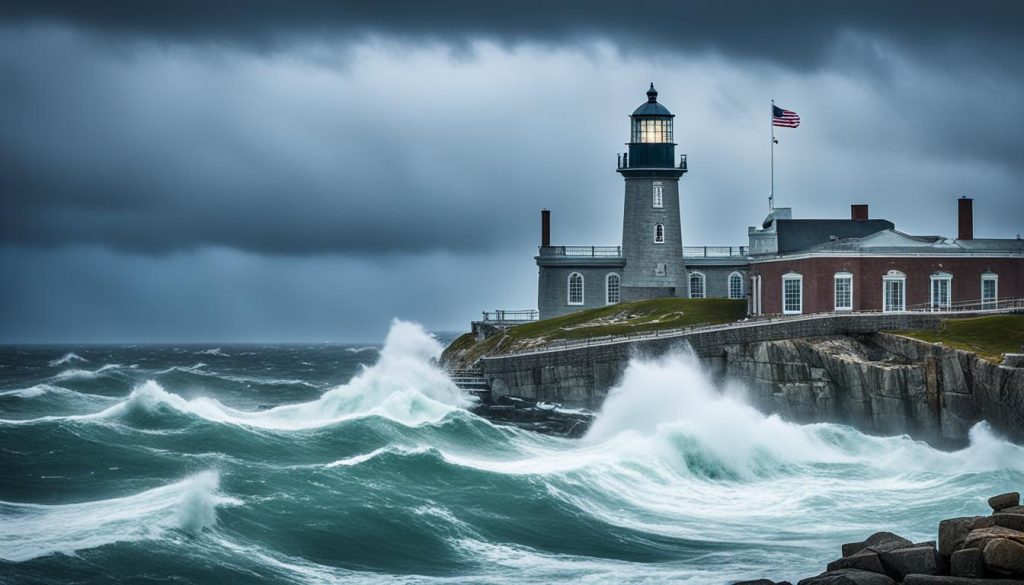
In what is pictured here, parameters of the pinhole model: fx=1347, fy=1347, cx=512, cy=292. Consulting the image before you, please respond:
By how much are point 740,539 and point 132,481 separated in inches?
487

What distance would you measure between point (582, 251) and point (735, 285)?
25.2ft

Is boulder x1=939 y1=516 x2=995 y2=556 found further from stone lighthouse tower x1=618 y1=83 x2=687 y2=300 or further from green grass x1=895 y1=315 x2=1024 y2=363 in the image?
stone lighthouse tower x1=618 y1=83 x2=687 y2=300

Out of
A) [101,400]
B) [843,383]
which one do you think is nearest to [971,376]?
[843,383]

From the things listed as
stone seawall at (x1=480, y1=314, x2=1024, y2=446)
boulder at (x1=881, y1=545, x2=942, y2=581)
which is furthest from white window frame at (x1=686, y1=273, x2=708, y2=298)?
boulder at (x1=881, y1=545, x2=942, y2=581)

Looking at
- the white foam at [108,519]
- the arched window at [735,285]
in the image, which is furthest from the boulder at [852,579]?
the arched window at [735,285]

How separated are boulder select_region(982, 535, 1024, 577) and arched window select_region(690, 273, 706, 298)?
47073mm

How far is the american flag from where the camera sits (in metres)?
54.3

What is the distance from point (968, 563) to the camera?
17.6 meters

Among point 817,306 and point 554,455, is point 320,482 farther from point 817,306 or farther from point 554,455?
point 817,306

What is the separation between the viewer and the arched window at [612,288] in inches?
2485

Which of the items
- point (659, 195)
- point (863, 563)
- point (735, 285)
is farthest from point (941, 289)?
point (863, 563)

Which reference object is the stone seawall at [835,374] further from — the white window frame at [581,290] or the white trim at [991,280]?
the white window frame at [581,290]

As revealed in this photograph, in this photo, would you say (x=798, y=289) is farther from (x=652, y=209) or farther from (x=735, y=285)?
(x=735, y=285)

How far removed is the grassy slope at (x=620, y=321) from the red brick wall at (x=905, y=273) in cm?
493
